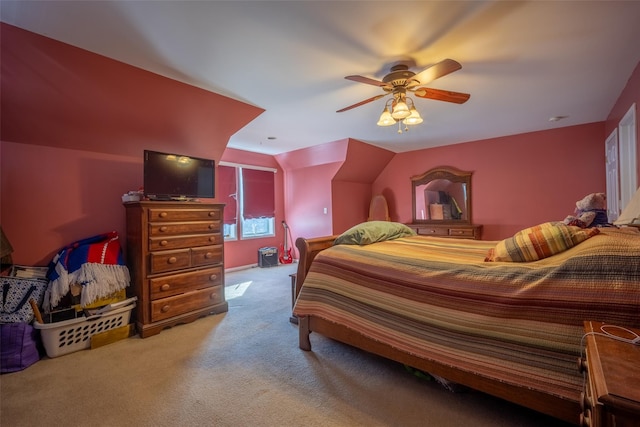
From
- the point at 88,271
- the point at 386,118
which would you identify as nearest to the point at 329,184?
the point at 386,118

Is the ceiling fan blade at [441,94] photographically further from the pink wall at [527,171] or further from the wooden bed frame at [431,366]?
the pink wall at [527,171]

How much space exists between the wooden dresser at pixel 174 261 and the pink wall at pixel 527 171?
14.0 feet

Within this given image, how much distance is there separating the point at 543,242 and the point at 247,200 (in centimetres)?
466

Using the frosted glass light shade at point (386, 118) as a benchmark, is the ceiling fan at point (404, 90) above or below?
above

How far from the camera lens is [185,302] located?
273 cm

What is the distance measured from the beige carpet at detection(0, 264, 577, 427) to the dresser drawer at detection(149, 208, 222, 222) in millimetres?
1075

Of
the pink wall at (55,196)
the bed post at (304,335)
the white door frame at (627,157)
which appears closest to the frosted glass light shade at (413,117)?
the bed post at (304,335)

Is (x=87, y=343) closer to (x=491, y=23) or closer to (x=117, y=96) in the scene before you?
(x=117, y=96)

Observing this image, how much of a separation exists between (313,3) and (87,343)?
9.95 ft

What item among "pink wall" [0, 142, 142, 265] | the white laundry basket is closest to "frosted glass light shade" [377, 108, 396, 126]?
"pink wall" [0, 142, 142, 265]

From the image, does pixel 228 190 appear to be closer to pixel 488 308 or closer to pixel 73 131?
pixel 73 131

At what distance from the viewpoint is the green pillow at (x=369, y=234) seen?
2438 millimetres

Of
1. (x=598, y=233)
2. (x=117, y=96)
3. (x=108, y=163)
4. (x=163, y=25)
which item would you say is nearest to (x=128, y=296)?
(x=108, y=163)

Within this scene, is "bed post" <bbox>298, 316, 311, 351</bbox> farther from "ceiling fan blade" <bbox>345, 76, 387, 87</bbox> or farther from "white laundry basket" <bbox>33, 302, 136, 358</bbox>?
"ceiling fan blade" <bbox>345, 76, 387, 87</bbox>
